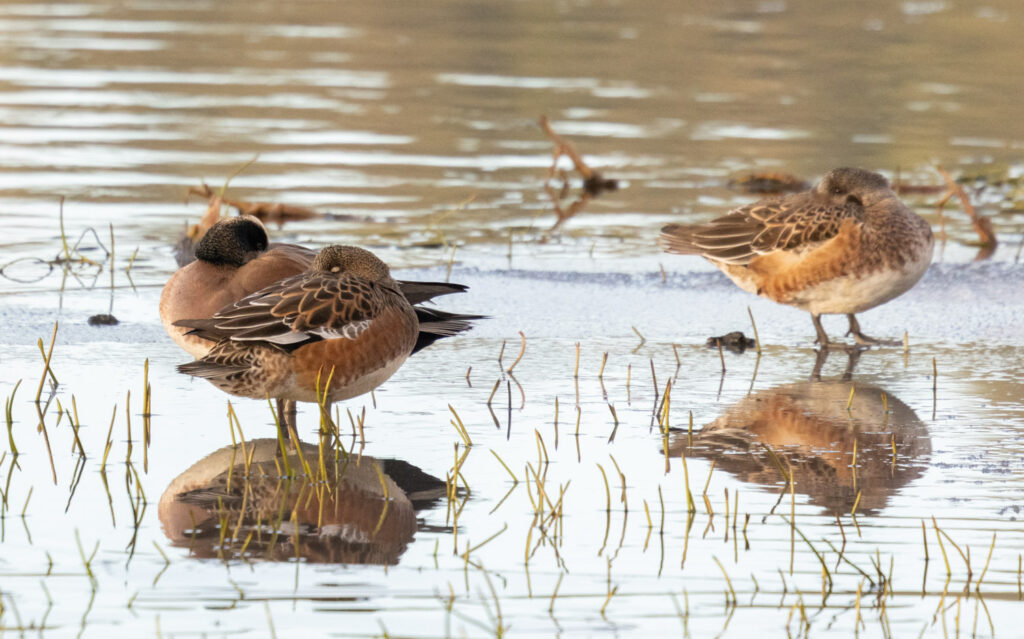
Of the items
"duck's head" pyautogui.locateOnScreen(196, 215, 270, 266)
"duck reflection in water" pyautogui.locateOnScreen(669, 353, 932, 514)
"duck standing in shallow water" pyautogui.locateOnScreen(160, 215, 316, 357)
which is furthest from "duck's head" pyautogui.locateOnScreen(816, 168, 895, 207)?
"duck's head" pyautogui.locateOnScreen(196, 215, 270, 266)

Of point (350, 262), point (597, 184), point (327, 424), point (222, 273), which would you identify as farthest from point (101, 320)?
point (597, 184)

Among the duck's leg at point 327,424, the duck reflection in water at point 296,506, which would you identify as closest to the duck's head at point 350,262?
the duck's leg at point 327,424

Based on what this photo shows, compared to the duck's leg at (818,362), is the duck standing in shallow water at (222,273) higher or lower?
higher

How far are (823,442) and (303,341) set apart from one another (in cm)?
203

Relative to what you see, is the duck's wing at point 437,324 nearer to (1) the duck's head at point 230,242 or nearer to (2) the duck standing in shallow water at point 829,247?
(1) the duck's head at point 230,242

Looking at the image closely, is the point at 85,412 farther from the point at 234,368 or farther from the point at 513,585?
the point at 513,585

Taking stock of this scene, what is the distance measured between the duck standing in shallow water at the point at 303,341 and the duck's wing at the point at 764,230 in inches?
107

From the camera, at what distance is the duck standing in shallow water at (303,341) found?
5.50 metres

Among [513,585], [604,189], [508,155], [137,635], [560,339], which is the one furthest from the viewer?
[508,155]

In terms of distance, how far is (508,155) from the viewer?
13516 mm

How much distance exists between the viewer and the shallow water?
161 inches

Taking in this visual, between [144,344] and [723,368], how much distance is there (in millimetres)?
2835

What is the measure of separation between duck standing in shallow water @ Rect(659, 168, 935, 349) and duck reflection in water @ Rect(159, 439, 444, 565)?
305cm

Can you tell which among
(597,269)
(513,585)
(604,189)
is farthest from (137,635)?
(604,189)
